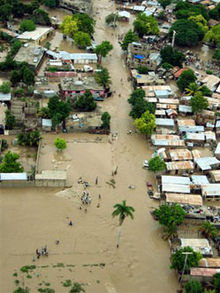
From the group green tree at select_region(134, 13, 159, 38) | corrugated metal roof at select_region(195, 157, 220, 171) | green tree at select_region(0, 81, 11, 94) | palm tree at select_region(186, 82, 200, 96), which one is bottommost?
corrugated metal roof at select_region(195, 157, 220, 171)

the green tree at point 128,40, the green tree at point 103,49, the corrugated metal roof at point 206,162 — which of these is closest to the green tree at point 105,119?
the corrugated metal roof at point 206,162

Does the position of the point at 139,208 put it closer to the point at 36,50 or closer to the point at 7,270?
the point at 7,270

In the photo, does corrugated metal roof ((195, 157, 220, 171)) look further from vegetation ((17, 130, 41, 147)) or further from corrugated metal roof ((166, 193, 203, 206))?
vegetation ((17, 130, 41, 147))

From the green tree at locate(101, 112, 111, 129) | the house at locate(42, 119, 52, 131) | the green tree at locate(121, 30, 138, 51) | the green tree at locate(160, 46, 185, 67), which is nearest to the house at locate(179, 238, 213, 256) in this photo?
the green tree at locate(101, 112, 111, 129)

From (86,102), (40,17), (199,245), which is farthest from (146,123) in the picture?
(40,17)

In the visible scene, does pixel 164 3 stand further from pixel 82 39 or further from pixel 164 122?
pixel 164 122
